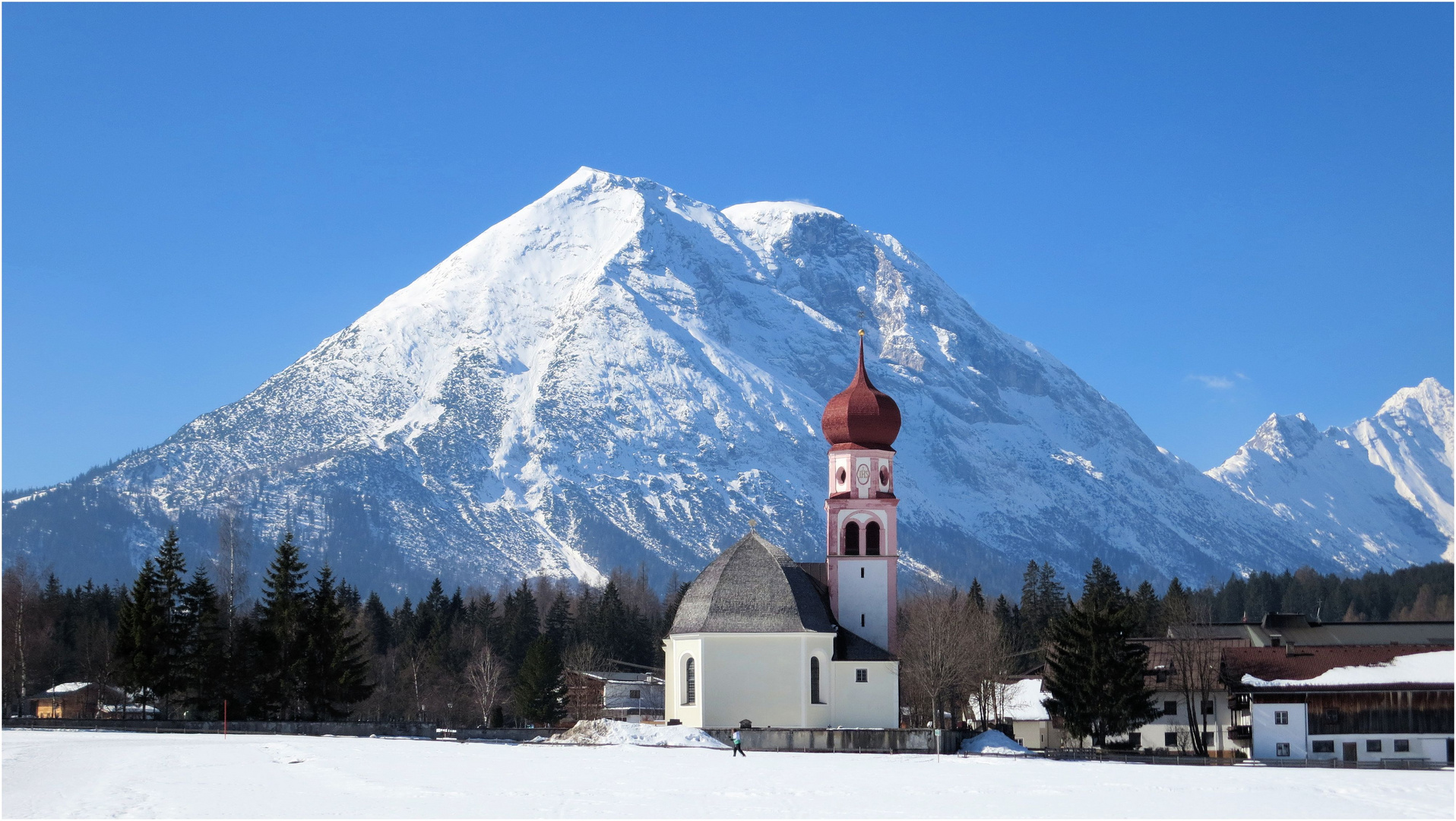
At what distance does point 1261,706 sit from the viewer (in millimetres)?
70500

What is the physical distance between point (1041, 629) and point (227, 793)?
106 meters

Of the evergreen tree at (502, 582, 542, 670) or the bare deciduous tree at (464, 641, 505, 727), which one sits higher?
the evergreen tree at (502, 582, 542, 670)

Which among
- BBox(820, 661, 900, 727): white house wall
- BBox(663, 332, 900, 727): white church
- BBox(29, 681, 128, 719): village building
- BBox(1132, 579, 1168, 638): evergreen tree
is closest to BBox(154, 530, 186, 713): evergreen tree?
BBox(29, 681, 128, 719): village building

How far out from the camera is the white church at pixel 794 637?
243 feet

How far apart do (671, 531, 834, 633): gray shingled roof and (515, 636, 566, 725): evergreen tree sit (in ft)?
78.6

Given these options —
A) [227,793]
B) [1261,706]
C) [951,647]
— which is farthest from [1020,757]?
[227,793]

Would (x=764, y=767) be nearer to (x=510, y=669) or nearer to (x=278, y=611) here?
(x=278, y=611)

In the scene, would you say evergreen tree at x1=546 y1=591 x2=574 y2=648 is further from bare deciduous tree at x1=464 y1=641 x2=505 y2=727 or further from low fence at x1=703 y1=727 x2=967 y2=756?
low fence at x1=703 y1=727 x2=967 y2=756

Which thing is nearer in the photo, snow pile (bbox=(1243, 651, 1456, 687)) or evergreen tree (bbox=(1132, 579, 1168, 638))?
snow pile (bbox=(1243, 651, 1456, 687))

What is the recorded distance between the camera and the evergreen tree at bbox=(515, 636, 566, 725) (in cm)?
9875

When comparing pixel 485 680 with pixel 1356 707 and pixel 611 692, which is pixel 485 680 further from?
pixel 1356 707

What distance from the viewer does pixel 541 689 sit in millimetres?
99438

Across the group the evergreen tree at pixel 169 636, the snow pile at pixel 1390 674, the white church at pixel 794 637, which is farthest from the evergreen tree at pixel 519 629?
the snow pile at pixel 1390 674

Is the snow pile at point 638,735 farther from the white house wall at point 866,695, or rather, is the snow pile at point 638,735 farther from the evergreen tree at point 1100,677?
the evergreen tree at point 1100,677
